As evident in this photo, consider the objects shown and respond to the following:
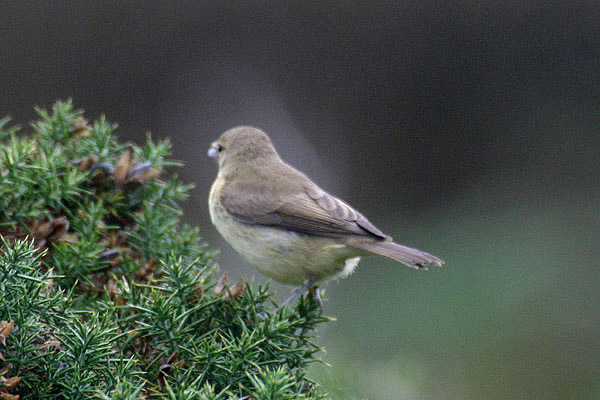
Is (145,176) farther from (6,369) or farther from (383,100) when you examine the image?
(383,100)

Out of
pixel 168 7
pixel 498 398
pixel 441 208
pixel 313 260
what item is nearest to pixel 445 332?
pixel 498 398

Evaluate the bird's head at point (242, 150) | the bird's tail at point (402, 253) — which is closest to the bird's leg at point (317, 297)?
the bird's tail at point (402, 253)

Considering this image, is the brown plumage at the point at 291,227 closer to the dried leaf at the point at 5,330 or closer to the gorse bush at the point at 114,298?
the gorse bush at the point at 114,298

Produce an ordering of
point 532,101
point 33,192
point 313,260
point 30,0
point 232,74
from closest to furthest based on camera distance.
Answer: point 33,192
point 313,260
point 30,0
point 532,101
point 232,74

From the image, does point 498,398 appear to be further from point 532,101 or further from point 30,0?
point 30,0

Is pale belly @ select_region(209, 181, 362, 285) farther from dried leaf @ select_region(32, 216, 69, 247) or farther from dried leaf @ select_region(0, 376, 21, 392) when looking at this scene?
dried leaf @ select_region(0, 376, 21, 392)

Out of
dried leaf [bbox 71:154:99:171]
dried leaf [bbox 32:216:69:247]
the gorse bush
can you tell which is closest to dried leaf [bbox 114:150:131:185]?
the gorse bush

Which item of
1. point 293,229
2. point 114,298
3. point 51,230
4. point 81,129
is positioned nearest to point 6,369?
point 114,298
